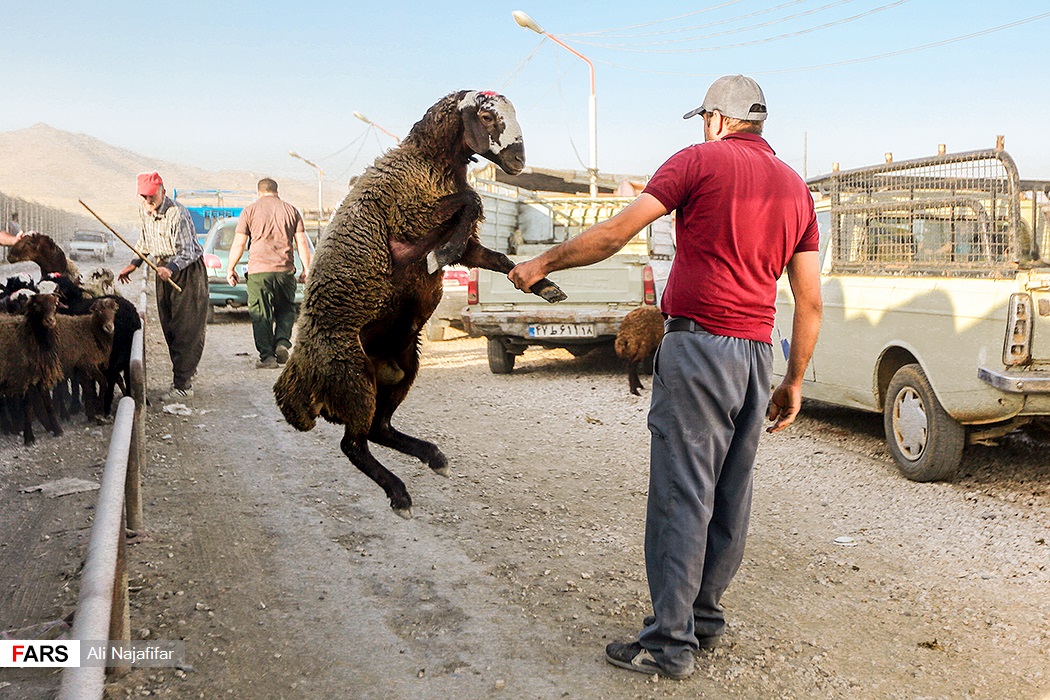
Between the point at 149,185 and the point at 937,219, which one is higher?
the point at 149,185

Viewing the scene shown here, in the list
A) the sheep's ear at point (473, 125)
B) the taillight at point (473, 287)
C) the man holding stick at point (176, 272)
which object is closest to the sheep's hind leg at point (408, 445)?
the sheep's ear at point (473, 125)

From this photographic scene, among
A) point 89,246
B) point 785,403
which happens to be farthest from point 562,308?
point 89,246

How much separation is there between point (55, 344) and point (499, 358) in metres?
4.99

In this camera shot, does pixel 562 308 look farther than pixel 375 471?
Yes

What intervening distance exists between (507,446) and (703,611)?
3.53 metres

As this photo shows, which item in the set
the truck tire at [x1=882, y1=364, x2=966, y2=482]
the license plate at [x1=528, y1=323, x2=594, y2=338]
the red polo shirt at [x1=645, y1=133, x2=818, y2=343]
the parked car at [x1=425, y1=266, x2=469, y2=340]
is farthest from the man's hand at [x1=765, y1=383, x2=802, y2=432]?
the parked car at [x1=425, y1=266, x2=469, y2=340]

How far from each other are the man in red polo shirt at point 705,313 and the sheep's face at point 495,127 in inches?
16.5

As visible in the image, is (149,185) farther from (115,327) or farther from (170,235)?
(115,327)

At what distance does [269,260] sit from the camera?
31.2 feet

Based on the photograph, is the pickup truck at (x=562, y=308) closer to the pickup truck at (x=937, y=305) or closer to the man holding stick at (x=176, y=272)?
the man holding stick at (x=176, y=272)

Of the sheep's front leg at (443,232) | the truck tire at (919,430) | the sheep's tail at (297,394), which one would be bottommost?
the truck tire at (919,430)

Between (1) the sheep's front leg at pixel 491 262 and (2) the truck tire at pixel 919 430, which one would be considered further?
(2) the truck tire at pixel 919 430

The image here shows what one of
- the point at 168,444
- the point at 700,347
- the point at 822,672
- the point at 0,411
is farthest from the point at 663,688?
the point at 0,411

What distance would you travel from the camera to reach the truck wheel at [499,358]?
10688mm
